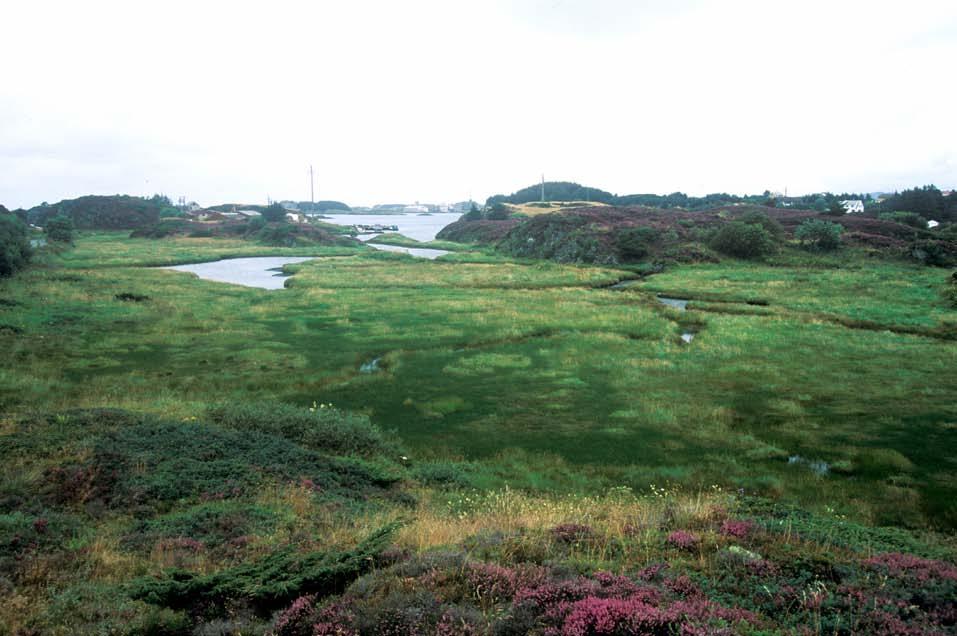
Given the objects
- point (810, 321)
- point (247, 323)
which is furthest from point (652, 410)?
point (247, 323)

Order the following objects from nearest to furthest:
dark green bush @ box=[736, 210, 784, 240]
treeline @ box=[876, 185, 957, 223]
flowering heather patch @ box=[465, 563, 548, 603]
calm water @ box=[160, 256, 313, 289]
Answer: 1. flowering heather patch @ box=[465, 563, 548, 603]
2. calm water @ box=[160, 256, 313, 289]
3. dark green bush @ box=[736, 210, 784, 240]
4. treeline @ box=[876, 185, 957, 223]

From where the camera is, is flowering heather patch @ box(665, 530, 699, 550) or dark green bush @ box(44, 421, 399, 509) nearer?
flowering heather patch @ box(665, 530, 699, 550)

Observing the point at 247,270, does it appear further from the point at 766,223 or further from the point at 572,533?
the point at 572,533

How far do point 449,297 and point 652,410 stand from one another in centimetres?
3651

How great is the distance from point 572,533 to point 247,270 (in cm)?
9277

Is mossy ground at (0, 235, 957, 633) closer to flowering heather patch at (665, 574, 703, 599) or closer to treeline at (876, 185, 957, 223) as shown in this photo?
flowering heather patch at (665, 574, 703, 599)

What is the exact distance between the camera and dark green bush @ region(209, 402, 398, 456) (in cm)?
2219

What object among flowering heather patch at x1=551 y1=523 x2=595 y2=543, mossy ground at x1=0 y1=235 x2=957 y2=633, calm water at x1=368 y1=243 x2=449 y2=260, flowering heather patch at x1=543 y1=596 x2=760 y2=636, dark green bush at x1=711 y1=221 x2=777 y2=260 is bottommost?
mossy ground at x1=0 y1=235 x2=957 y2=633

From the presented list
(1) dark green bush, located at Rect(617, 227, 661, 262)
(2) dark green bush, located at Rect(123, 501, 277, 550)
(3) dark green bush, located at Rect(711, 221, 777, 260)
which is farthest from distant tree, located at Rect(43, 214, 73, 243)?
(2) dark green bush, located at Rect(123, 501, 277, 550)

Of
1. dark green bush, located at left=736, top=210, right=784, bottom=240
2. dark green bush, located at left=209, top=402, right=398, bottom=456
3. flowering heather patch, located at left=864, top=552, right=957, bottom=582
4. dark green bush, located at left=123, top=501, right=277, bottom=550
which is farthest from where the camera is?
dark green bush, located at left=736, top=210, right=784, bottom=240

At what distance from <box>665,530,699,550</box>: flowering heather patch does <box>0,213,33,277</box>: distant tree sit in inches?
3051

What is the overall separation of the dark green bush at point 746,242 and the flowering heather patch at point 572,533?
87483 mm

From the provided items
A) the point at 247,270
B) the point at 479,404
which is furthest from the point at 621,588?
the point at 247,270

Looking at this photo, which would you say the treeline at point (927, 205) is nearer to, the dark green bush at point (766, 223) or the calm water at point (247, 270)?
the dark green bush at point (766, 223)
